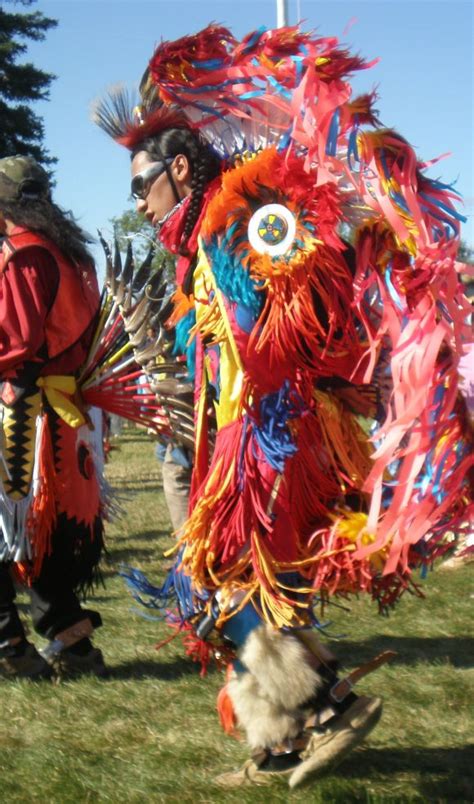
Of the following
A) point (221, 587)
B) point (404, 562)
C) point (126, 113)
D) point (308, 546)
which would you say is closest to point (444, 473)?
point (404, 562)

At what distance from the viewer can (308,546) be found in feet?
8.37

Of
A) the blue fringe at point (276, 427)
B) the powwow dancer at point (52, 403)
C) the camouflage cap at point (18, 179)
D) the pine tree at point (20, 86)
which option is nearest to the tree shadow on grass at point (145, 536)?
the powwow dancer at point (52, 403)

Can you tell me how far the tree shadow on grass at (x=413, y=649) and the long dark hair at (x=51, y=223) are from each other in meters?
1.75

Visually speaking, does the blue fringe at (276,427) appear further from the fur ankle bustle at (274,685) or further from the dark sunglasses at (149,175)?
the dark sunglasses at (149,175)

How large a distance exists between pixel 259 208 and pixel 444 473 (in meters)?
0.76

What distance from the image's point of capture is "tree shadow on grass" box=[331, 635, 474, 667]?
12.5 feet

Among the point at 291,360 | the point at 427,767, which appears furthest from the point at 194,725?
the point at 291,360

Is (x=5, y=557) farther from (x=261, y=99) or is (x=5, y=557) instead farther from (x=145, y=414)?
(x=261, y=99)

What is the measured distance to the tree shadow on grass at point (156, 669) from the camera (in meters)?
3.73

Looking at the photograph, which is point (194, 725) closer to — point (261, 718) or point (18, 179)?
point (261, 718)

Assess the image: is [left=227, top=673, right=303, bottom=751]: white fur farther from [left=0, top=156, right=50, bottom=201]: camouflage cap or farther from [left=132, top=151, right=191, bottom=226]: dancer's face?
[left=0, top=156, right=50, bottom=201]: camouflage cap

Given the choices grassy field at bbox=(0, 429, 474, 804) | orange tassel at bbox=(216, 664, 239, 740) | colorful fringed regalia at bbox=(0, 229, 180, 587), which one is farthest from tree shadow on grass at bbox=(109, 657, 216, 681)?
orange tassel at bbox=(216, 664, 239, 740)

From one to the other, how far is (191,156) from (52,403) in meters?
1.12

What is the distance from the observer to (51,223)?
3531 millimetres
